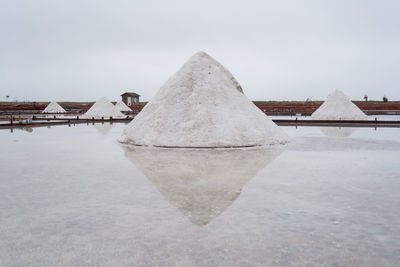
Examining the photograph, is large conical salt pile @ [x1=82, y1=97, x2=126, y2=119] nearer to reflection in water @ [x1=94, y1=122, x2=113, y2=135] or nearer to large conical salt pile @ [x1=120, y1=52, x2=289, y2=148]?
reflection in water @ [x1=94, y1=122, x2=113, y2=135]

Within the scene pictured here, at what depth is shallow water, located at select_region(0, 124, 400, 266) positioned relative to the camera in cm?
444

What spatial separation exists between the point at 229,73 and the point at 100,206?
1569 cm

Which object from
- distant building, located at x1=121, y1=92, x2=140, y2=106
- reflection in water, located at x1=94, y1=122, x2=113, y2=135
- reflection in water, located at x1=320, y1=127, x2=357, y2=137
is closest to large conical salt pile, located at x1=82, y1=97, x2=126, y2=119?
reflection in water, located at x1=94, y1=122, x2=113, y2=135

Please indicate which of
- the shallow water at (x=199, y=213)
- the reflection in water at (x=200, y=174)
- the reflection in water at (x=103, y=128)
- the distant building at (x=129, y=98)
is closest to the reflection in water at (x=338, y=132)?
the reflection in water at (x=200, y=174)

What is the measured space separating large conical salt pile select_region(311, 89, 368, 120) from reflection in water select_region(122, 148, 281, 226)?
92.9 ft

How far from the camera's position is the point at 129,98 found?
9444cm

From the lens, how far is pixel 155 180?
29.2 feet

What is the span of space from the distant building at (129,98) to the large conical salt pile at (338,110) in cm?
6267

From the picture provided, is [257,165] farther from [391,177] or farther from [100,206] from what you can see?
[100,206]

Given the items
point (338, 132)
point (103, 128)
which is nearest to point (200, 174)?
point (338, 132)

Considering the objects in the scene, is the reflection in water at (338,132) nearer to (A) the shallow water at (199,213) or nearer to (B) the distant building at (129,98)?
(A) the shallow water at (199,213)

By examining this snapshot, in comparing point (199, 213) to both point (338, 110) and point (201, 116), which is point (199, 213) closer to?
point (201, 116)

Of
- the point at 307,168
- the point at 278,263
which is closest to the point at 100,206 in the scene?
the point at 278,263

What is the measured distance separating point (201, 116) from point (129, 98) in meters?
Answer: 80.5
